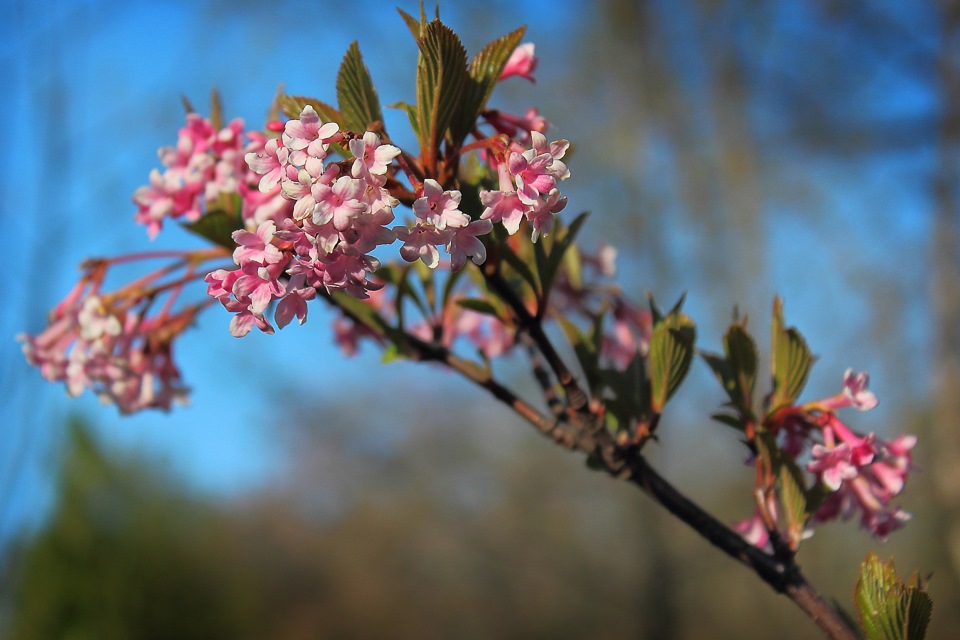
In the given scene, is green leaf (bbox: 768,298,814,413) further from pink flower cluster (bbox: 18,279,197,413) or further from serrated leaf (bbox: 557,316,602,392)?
pink flower cluster (bbox: 18,279,197,413)

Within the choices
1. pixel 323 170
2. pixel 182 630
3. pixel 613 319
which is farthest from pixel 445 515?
pixel 323 170

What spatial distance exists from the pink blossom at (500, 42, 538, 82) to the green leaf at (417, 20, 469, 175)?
5.7 inches

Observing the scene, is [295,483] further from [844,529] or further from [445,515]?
[844,529]

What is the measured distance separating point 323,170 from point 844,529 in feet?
24.6

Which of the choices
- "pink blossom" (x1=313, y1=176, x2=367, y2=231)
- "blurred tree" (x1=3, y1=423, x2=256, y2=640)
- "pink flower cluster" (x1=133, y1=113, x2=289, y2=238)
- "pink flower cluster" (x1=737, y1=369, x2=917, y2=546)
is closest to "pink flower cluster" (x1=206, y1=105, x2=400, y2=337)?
"pink blossom" (x1=313, y1=176, x2=367, y2=231)

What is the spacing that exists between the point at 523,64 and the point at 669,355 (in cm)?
27

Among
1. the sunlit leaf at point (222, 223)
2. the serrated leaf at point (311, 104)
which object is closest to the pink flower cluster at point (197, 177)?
the sunlit leaf at point (222, 223)

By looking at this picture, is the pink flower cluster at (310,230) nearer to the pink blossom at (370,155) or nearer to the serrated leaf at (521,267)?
the pink blossom at (370,155)

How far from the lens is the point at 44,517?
567cm

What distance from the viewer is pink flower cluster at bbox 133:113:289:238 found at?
66 centimetres

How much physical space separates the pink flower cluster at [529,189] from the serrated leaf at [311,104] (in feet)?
0.42

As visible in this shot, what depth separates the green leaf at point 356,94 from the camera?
50cm

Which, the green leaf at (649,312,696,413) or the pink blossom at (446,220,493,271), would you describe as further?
the green leaf at (649,312,696,413)

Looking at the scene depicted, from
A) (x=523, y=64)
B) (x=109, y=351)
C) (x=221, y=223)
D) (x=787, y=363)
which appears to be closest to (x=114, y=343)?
(x=109, y=351)
